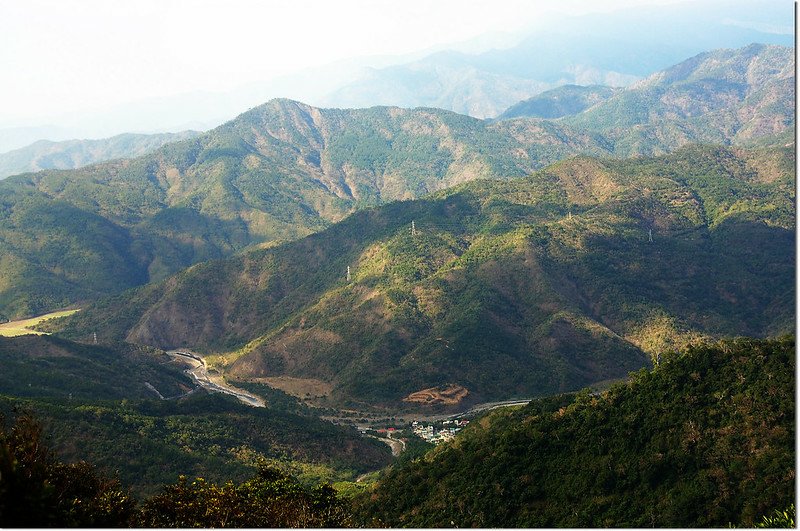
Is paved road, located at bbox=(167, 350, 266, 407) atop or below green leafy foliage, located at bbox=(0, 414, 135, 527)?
below

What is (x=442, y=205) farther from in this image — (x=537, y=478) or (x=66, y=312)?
(x=537, y=478)

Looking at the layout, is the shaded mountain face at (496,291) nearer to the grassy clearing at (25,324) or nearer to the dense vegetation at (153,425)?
the grassy clearing at (25,324)

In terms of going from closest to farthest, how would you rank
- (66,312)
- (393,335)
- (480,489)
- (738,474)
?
(738,474) < (480,489) < (393,335) < (66,312)

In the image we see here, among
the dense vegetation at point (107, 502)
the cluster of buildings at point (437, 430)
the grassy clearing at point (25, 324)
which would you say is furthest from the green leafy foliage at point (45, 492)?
the grassy clearing at point (25, 324)

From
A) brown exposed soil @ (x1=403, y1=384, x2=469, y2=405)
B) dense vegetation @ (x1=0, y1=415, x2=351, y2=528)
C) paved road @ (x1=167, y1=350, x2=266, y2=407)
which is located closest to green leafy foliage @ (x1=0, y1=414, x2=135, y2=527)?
dense vegetation @ (x1=0, y1=415, x2=351, y2=528)

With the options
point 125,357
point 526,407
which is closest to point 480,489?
point 526,407

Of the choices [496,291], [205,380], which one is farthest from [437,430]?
[205,380]

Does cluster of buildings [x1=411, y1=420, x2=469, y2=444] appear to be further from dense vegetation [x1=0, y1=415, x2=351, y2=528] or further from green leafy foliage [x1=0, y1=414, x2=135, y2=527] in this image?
green leafy foliage [x1=0, y1=414, x2=135, y2=527]
